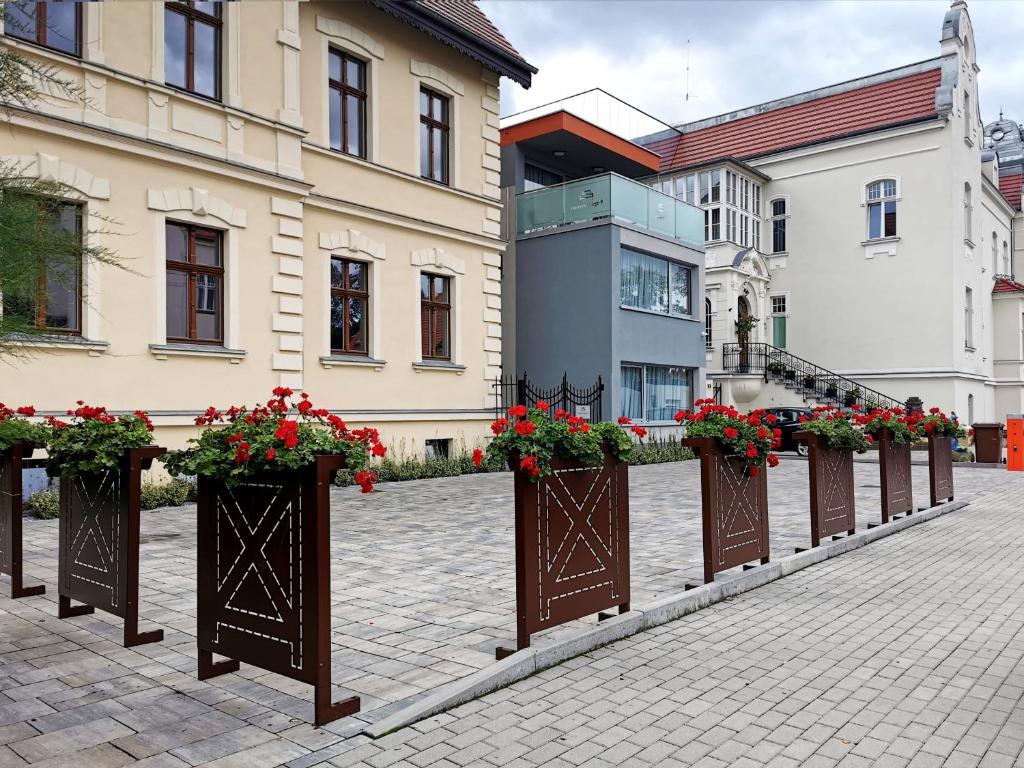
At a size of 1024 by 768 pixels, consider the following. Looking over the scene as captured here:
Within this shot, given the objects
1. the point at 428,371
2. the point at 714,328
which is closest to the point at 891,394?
the point at 714,328

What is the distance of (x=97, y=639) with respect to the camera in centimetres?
521

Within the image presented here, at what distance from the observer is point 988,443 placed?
74.9 feet

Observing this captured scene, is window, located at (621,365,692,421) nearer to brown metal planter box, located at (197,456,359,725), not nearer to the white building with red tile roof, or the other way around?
the white building with red tile roof

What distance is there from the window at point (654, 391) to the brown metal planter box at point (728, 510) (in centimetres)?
1341

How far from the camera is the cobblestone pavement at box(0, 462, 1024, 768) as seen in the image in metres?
3.69

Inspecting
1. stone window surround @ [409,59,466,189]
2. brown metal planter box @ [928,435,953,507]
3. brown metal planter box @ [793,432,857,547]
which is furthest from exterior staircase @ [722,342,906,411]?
brown metal planter box @ [793,432,857,547]

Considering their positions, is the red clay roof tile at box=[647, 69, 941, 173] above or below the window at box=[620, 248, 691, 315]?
above

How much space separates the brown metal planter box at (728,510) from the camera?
6.58m

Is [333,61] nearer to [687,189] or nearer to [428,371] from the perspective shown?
[428,371]

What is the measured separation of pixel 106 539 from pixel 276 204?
374 inches

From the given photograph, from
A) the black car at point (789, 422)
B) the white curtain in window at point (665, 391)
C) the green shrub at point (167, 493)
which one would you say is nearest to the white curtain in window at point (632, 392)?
the white curtain in window at point (665, 391)

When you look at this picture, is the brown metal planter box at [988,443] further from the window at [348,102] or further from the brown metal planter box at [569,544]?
the brown metal planter box at [569,544]

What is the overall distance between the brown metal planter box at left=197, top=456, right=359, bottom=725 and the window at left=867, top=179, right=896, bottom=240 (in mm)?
32162

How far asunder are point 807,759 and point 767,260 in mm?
33250
